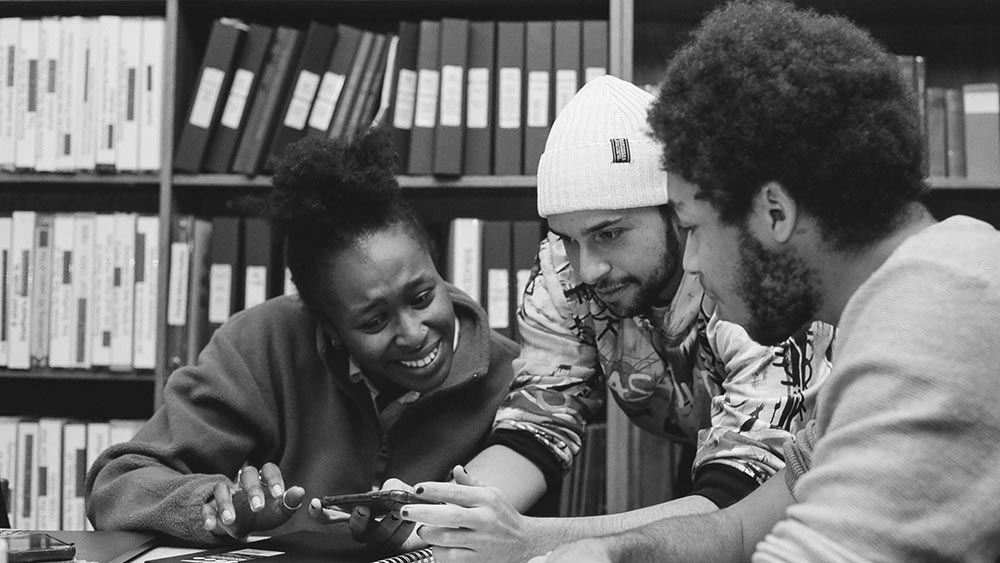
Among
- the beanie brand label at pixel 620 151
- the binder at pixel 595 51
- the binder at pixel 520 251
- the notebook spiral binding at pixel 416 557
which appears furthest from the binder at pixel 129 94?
the notebook spiral binding at pixel 416 557

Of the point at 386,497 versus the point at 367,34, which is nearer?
the point at 386,497

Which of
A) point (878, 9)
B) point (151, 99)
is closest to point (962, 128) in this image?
point (878, 9)

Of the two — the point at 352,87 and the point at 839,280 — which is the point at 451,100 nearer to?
the point at 352,87

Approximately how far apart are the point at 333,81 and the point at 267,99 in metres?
0.15

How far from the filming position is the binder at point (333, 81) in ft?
7.26

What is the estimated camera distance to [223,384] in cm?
153

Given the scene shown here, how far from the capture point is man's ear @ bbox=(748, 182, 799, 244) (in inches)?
34.0

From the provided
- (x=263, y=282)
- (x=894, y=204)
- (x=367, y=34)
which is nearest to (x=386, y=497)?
(x=894, y=204)

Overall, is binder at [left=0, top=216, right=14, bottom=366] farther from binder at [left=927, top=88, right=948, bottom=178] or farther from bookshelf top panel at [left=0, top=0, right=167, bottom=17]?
binder at [left=927, top=88, right=948, bottom=178]

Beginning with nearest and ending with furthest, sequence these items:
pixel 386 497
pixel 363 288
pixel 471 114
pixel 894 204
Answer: pixel 894 204 < pixel 386 497 < pixel 363 288 < pixel 471 114

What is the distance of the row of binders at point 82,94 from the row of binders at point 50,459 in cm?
56

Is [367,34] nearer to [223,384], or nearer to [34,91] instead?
[34,91]

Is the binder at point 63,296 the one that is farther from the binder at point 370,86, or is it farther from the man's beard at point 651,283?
the man's beard at point 651,283

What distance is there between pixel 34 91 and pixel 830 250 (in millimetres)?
1938
